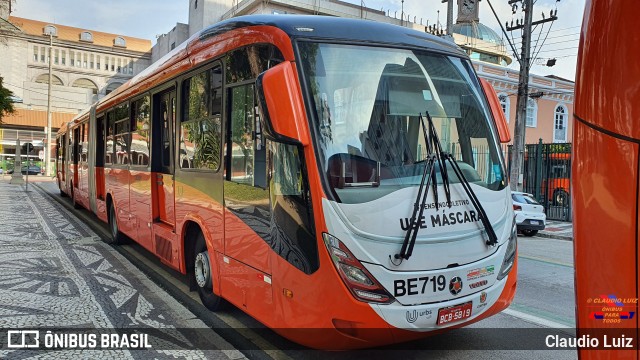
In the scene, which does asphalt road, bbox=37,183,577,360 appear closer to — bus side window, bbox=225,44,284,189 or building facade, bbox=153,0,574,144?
bus side window, bbox=225,44,284,189

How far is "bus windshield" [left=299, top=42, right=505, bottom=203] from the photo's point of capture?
3.54m

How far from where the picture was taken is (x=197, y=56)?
5336 mm

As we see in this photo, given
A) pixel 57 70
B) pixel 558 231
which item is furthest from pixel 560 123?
pixel 57 70

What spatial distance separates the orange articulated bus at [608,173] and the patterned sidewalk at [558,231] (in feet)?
41.4

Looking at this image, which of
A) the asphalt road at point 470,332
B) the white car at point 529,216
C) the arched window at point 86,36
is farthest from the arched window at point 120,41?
the asphalt road at point 470,332

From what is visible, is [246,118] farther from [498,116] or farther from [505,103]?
[505,103]

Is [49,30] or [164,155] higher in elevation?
[49,30]

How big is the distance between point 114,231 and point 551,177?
679 inches

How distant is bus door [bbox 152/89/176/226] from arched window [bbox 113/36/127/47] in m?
75.1

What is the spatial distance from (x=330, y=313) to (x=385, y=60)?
6.64 ft

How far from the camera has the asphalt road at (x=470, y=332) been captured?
14.1ft

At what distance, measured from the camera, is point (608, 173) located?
7.15ft

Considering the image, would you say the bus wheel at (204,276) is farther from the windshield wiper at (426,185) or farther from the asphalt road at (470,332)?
the windshield wiper at (426,185)

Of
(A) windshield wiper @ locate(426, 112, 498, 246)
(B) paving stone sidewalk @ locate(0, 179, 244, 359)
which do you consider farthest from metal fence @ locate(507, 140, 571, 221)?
(A) windshield wiper @ locate(426, 112, 498, 246)
